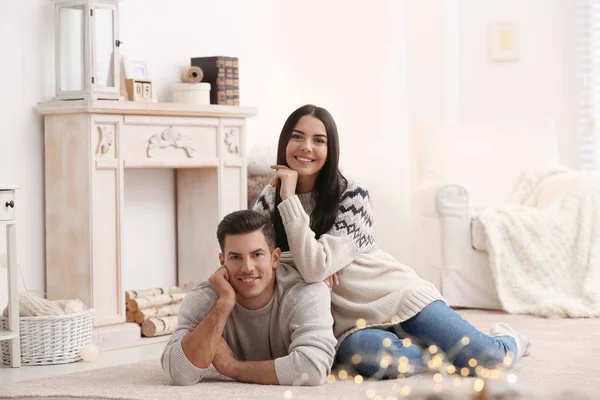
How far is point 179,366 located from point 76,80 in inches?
63.8

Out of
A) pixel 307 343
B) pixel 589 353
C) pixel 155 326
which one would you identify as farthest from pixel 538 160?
pixel 307 343

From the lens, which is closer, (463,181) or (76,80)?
(76,80)

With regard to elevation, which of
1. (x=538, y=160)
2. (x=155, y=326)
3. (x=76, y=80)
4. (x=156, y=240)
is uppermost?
(x=76, y=80)

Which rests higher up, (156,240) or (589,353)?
(156,240)

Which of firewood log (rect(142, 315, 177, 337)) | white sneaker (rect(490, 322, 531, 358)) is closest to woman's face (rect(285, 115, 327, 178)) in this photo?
white sneaker (rect(490, 322, 531, 358))

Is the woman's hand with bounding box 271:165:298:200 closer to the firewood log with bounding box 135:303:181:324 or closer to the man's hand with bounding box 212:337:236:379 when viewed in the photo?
the man's hand with bounding box 212:337:236:379

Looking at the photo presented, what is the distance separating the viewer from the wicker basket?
10.4 ft

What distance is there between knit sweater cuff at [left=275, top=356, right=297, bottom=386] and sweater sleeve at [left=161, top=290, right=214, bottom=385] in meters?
0.20

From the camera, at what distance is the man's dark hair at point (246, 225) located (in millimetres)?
2506

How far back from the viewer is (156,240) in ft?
13.8

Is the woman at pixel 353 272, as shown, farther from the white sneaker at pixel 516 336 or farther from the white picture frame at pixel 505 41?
the white picture frame at pixel 505 41

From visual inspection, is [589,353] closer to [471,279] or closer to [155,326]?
[471,279]

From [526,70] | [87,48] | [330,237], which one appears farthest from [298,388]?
[526,70]

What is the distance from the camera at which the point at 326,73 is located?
16.8 ft
